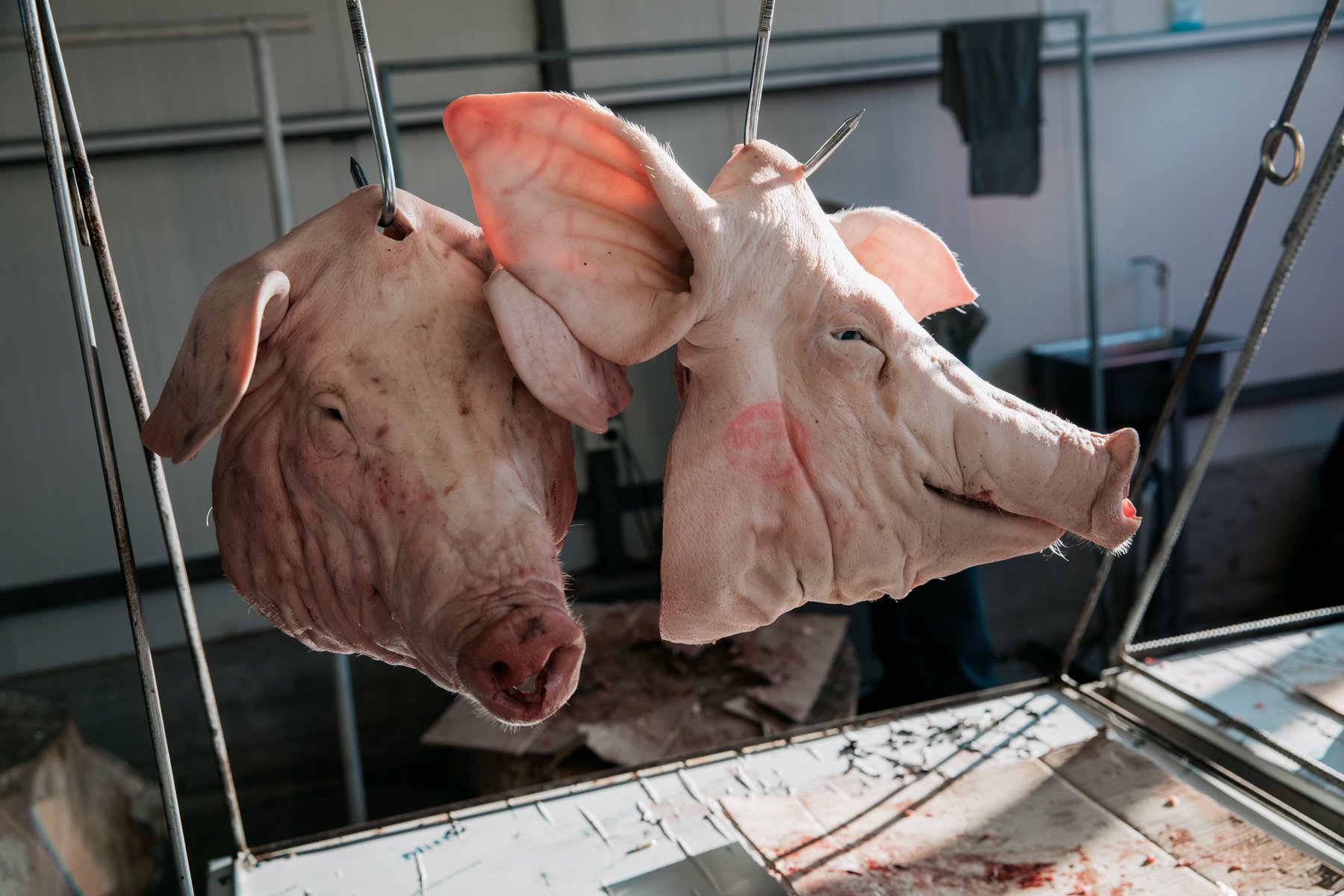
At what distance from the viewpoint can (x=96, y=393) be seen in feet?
3.28

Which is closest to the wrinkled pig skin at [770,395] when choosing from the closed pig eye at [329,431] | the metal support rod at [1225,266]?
the closed pig eye at [329,431]

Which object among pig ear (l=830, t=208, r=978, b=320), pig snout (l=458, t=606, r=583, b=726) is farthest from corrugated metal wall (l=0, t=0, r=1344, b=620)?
pig snout (l=458, t=606, r=583, b=726)

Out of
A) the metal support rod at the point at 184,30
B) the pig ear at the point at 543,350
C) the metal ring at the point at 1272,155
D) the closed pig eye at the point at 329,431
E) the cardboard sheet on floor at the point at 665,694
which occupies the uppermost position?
the metal support rod at the point at 184,30

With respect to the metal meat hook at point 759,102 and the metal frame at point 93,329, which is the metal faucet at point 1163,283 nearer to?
the metal meat hook at point 759,102

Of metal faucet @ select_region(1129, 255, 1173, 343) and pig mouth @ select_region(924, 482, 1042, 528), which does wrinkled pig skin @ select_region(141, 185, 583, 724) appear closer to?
pig mouth @ select_region(924, 482, 1042, 528)

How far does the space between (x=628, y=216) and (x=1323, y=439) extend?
628 centimetres

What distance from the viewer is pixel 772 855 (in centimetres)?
156

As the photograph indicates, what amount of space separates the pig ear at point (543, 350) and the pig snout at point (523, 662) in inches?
7.0

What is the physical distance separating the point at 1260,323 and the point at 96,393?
1.53 meters

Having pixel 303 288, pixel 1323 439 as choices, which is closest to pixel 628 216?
pixel 303 288

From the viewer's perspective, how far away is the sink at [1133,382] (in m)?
4.42

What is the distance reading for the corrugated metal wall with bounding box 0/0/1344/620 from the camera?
4680 mm

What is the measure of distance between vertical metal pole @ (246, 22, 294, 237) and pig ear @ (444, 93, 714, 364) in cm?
190

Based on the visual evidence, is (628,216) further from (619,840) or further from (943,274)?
(619,840)
